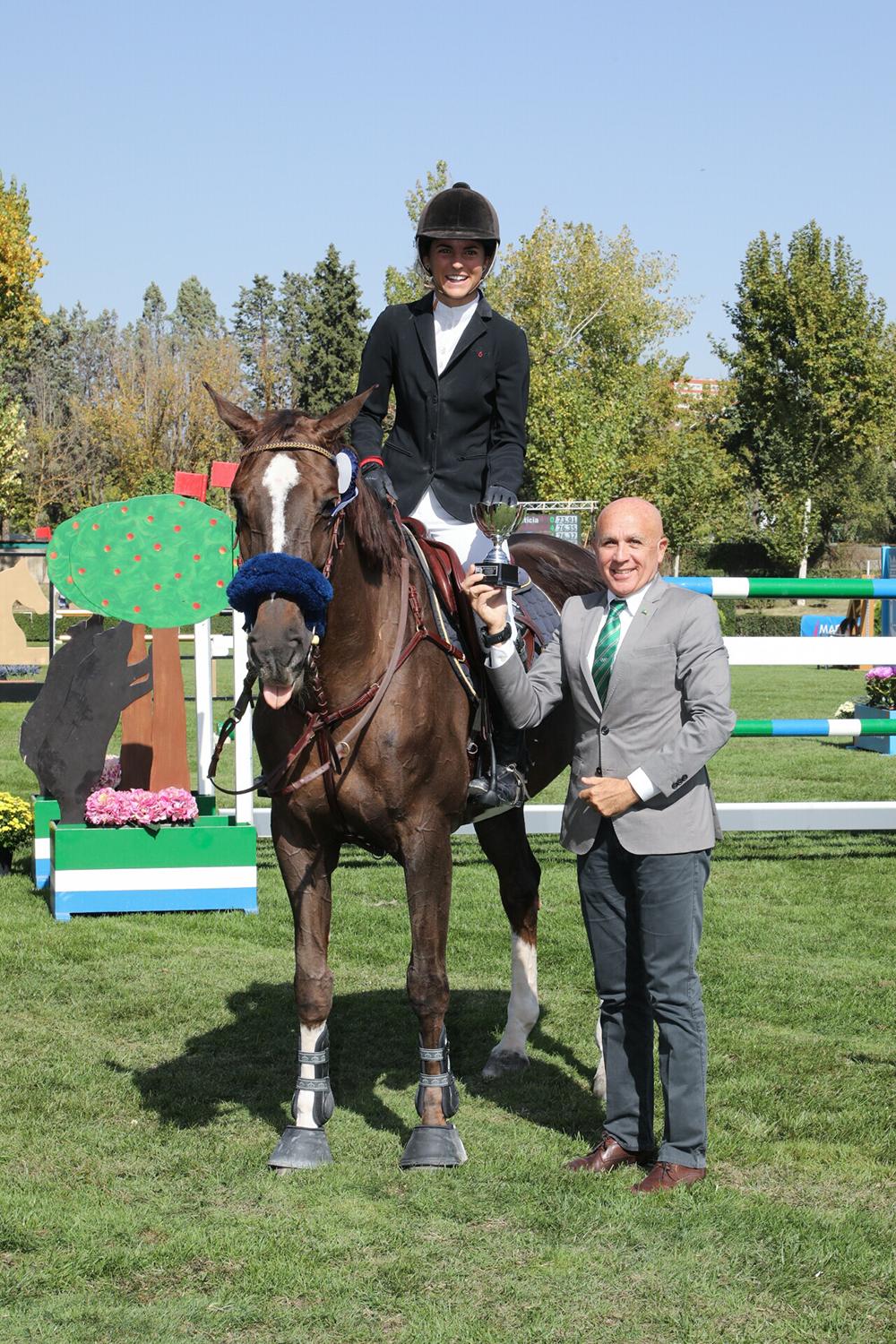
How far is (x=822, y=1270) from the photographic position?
392 centimetres

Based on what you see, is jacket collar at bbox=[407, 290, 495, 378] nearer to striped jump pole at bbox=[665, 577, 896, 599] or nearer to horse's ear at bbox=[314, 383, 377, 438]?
horse's ear at bbox=[314, 383, 377, 438]

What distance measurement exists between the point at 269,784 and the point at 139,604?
415 centimetres

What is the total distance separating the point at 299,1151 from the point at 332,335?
65232 mm

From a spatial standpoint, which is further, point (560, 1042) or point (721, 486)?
point (721, 486)

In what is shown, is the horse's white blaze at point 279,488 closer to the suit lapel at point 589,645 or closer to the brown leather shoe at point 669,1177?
the suit lapel at point 589,645

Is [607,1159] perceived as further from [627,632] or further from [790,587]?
[790,587]

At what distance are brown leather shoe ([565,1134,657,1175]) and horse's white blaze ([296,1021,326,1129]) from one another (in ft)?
3.04

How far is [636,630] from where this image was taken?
454cm

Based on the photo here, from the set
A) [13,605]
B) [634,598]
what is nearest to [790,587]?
[634,598]

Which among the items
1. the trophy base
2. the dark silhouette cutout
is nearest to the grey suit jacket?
the trophy base

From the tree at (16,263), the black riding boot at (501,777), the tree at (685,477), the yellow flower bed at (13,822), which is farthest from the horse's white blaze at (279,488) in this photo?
the tree at (685,477)

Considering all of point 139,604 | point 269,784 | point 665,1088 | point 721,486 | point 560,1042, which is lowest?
point 560,1042

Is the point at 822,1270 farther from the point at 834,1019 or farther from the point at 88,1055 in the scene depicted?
the point at 88,1055

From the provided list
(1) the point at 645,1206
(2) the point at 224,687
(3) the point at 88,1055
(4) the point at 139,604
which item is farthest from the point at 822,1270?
(2) the point at 224,687
